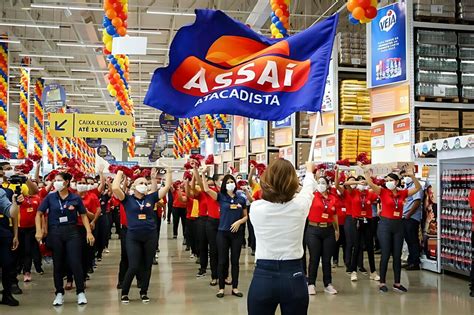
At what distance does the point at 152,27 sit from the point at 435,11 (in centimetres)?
1298

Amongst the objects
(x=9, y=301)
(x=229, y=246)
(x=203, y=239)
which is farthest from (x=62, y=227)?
(x=203, y=239)

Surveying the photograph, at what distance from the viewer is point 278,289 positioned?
2.91m

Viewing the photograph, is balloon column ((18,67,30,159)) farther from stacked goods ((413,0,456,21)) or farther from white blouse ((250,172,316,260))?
white blouse ((250,172,316,260))

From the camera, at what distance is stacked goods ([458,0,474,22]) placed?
1104 centimetres

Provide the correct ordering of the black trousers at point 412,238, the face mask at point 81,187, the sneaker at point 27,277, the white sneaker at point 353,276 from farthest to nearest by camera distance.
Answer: the black trousers at point 412,238 → the white sneaker at point 353,276 → the sneaker at point 27,277 → the face mask at point 81,187

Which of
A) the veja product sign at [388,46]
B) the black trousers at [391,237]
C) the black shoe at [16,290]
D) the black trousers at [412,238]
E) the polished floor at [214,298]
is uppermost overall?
the veja product sign at [388,46]

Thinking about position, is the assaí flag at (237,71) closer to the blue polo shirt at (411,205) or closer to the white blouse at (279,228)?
the white blouse at (279,228)

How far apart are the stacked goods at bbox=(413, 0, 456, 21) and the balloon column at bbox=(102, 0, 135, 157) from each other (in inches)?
212

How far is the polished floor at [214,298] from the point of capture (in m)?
6.45

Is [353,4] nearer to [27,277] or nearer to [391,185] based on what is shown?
[391,185]

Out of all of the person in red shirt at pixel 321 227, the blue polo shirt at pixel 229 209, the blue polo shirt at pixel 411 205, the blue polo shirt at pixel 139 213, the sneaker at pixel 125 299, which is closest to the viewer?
the blue polo shirt at pixel 139 213

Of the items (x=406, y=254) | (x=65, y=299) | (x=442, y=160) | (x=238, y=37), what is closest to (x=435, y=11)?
(x=442, y=160)

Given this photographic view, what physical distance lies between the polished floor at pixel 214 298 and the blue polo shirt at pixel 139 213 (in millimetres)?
905

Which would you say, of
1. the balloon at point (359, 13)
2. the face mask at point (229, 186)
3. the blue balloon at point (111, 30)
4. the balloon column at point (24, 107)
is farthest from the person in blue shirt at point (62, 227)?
the balloon column at point (24, 107)
